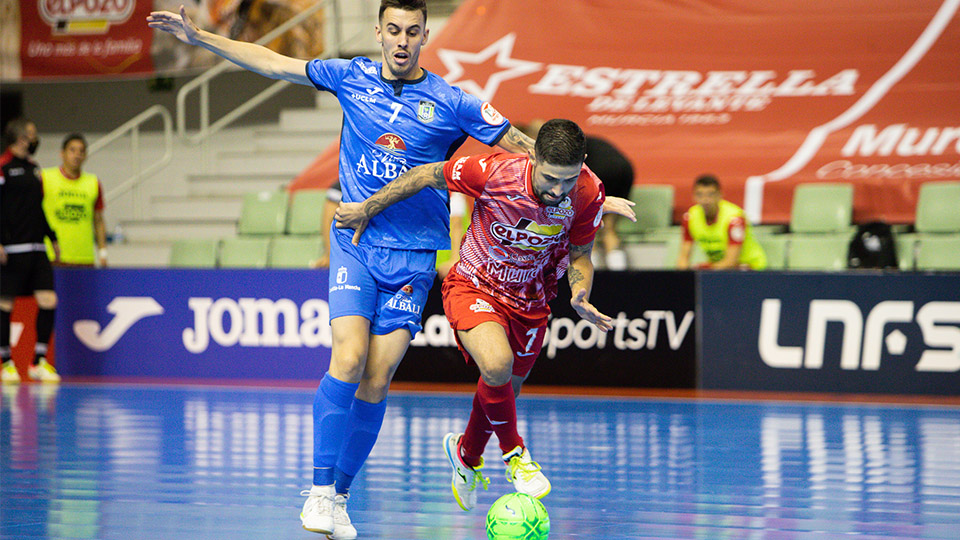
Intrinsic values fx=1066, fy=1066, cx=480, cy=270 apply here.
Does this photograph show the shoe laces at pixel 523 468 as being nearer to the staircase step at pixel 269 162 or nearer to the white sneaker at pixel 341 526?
the white sneaker at pixel 341 526

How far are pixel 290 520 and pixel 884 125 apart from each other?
928 centimetres

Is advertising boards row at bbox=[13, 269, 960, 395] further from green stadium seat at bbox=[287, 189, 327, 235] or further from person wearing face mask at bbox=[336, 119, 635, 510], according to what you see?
person wearing face mask at bbox=[336, 119, 635, 510]

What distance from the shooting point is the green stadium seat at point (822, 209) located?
10750 mm

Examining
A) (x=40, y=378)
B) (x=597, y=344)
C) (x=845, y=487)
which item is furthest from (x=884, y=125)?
(x=40, y=378)

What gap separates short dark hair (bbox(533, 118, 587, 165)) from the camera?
4.07m

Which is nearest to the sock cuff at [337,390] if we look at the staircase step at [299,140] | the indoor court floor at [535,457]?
the indoor court floor at [535,457]

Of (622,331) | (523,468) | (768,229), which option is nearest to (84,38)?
(622,331)

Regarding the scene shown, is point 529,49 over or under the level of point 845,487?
over

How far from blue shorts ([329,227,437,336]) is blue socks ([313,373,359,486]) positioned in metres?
0.28

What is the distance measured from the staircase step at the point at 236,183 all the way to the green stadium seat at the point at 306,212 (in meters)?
1.87

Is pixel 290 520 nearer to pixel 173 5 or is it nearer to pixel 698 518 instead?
pixel 698 518

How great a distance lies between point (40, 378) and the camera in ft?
33.4

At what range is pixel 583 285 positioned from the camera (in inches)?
178

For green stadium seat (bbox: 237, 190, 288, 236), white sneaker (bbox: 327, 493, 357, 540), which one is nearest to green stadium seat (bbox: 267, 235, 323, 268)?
green stadium seat (bbox: 237, 190, 288, 236)
